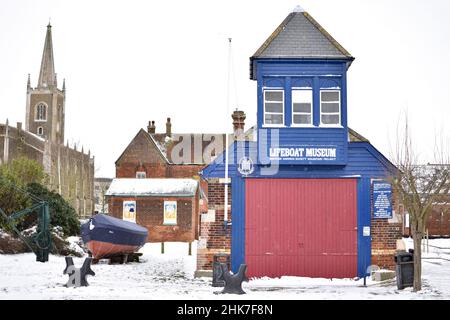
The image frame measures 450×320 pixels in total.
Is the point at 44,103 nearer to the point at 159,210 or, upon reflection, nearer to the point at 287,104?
the point at 159,210

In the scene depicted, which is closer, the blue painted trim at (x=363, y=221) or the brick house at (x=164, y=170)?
the blue painted trim at (x=363, y=221)

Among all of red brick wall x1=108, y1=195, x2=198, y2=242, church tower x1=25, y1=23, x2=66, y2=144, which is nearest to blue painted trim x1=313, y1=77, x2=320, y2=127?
red brick wall x1=108, y1=195, x2=198, y2=242

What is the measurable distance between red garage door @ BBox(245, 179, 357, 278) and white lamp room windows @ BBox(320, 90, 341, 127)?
202cm

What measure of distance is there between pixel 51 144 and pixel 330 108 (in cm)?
7530

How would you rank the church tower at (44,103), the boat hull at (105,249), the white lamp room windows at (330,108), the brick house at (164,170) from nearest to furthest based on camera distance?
the white lamp room windows at (330,108)
the boat hull at (105,249)
the brick house at (164,170)
the church tower at (44,103)

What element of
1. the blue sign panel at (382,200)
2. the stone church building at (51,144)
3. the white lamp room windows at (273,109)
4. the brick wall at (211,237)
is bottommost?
Result: the brick wall at (211,237)

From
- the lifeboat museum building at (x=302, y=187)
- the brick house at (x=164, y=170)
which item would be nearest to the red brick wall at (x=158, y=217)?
the brick house at (x=164, y=170)

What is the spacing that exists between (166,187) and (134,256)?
18.1 meters

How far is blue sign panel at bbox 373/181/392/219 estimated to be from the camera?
1912 cm

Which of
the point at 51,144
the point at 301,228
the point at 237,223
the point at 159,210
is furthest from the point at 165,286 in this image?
the point at 51,144

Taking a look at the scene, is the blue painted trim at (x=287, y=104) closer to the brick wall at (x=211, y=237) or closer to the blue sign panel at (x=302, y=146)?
the blue sign panel at (x=302, y=146)

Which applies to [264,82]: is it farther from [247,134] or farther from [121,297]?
[121,297]

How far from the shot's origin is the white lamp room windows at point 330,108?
1925cm

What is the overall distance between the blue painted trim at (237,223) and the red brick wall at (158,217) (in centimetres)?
2450
